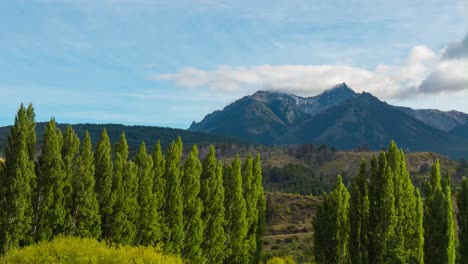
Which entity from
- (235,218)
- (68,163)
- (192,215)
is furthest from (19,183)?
(235,218)

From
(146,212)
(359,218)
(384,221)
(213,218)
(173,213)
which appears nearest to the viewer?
(384,221)

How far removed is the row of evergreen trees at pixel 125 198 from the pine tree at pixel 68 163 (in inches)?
3.7

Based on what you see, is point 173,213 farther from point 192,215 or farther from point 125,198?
point 125,198

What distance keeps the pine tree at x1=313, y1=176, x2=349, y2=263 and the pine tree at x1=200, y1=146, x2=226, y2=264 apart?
12106 millimetres

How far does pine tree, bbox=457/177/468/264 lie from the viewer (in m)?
56.8

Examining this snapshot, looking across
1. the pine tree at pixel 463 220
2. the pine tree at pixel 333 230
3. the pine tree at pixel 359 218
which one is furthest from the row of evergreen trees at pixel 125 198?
the pine tree at pixel 463 220

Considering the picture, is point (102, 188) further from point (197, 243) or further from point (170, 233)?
point (197, 243)

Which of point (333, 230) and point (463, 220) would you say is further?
Answer: point (463, 220)

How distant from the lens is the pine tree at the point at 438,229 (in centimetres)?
5109

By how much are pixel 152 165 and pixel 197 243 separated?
10.8 meters

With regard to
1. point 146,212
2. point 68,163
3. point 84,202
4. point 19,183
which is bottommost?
point 146,212

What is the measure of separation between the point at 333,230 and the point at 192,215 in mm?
16564

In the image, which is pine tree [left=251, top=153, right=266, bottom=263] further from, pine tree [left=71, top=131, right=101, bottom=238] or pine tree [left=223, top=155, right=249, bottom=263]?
pine tree [left=71, top=131, right=101, bottom=238]

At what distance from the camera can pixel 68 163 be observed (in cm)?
4494
